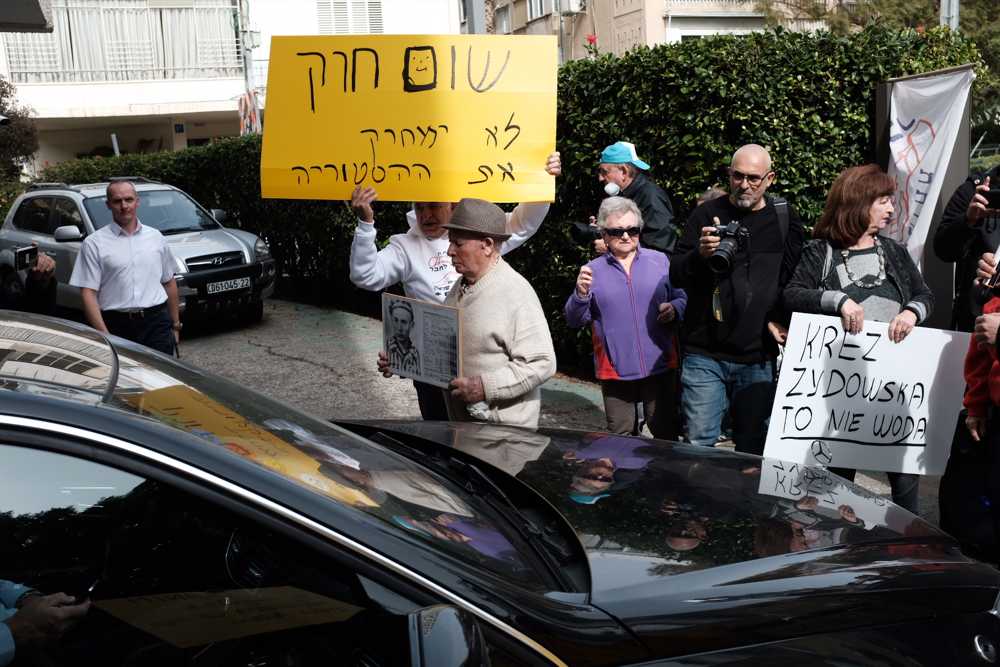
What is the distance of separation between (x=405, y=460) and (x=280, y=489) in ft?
2.81

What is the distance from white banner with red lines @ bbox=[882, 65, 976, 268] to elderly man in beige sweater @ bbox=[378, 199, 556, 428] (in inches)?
152

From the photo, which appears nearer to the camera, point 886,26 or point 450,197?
point 450,197

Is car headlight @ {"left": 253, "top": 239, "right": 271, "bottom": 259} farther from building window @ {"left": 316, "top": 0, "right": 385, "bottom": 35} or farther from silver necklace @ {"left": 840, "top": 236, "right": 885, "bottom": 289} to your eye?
building window @ {"left": 316, "top": 0, "right": 385, "bottom": 35}

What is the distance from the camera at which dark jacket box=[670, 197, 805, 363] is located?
5102 millimetres

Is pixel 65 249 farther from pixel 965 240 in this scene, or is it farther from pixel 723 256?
pixel 965 240

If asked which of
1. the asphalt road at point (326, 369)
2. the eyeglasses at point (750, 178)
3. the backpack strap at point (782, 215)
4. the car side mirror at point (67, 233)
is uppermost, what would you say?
the eyeglasses at point (750, 178)

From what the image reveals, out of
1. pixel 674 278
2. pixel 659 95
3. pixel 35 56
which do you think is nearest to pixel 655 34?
pixel 35 56

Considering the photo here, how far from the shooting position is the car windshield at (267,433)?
2.15 m

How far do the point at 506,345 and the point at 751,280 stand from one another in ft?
4.69

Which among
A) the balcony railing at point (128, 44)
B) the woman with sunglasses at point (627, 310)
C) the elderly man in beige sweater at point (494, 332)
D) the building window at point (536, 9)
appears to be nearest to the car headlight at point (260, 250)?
the woman with sunglasses at point (627, 310)

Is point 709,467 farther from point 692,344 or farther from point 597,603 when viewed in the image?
point 692,344

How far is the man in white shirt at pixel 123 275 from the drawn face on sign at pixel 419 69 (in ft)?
9.82

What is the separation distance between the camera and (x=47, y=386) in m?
2.08

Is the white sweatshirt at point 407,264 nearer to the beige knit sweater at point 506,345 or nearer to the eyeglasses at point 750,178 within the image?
the beige knit sweater at point 506,345
